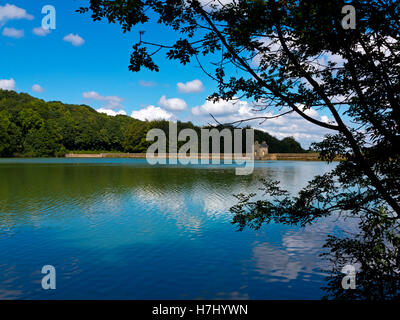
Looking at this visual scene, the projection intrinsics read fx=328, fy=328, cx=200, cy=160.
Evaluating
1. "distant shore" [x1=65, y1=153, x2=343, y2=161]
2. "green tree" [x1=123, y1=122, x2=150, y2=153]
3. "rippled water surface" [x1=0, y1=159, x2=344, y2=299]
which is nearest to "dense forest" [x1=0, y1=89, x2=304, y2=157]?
"green tree" [x1=123, y1=122, x2=150, y2=153]

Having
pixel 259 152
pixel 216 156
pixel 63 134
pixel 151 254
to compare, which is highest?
pixel 63 134

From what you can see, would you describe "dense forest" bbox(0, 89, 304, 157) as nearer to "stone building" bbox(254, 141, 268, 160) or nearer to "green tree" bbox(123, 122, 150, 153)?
"green tree" bbox(123, 122, 150, 153)

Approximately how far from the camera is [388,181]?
18.1ft

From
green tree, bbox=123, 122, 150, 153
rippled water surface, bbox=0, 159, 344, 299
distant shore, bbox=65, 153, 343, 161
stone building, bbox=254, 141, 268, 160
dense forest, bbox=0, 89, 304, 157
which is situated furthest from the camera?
green tree, bbox=123, 122, 150, 153

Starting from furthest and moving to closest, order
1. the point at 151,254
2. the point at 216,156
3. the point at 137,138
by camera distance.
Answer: the point at 137,138, the point at 216,156, the point at 151,254

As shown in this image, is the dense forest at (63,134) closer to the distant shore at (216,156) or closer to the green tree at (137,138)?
the green tree at (137,138)

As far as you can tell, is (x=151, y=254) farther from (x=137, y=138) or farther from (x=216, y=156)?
(x=137, y=138)

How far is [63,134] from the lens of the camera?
10575 cm

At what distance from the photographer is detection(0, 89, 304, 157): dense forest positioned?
94438mm

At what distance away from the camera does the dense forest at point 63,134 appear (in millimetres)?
94438

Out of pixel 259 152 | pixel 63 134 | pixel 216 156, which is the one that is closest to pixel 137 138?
pixel 63 134

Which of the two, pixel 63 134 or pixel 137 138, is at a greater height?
pixel 63 134

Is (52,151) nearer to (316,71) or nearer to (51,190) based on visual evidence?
(51,190)

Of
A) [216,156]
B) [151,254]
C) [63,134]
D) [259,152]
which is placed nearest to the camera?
[151,254]
